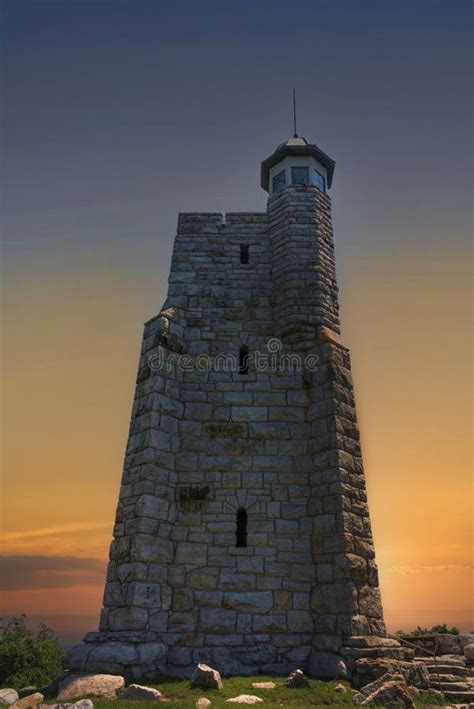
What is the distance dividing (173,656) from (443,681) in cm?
472

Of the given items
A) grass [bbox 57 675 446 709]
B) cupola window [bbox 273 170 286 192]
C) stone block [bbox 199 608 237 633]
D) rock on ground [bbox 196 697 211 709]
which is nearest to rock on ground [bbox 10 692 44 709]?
grass [bbox 57 675 446 709]

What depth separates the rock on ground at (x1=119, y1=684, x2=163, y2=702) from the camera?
→ 7.82 m

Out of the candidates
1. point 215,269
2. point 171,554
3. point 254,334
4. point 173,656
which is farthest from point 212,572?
point 215,269

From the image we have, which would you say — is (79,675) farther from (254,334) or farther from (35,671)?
(35,671)

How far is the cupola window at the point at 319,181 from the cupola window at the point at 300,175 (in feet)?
0.77

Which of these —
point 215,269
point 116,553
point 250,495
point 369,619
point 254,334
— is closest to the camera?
point 369,619

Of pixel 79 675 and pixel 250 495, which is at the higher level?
pixel 250 495

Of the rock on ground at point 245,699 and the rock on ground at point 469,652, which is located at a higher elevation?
the rock on ground at point 469,652

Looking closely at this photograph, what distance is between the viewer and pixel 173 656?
991 centimetres

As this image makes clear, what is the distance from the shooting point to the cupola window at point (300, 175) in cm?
1570

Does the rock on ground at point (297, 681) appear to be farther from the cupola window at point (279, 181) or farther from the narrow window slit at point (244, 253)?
the cupola window at point (279, 181)

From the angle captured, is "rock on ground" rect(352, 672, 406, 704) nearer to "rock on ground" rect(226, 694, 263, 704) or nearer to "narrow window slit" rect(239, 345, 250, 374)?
"rock on ground" rect(226, 694, 263, 704)

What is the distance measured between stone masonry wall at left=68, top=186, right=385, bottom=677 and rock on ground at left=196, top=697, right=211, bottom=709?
86.3 inches

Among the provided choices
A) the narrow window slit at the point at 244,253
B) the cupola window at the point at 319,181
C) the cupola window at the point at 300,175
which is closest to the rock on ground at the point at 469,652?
the narrow window slit at the point at 244,253
